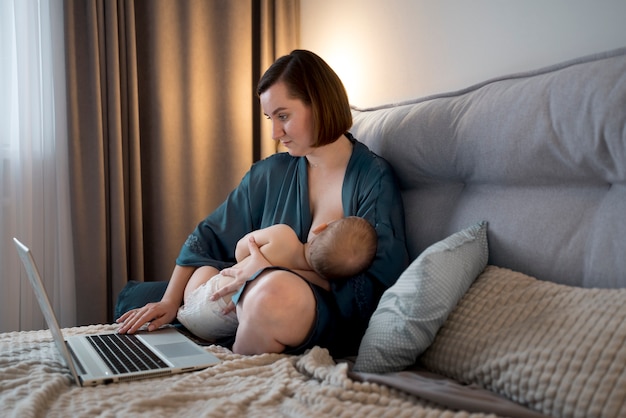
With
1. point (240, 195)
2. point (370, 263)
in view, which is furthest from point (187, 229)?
point (370, 263)

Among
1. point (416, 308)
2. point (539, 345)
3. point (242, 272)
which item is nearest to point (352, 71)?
point (242, 272)

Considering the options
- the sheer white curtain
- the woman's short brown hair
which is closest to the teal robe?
the woman's short brown hair

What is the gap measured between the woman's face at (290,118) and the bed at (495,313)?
425 mm

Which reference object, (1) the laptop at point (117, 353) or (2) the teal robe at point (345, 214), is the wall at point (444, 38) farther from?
(1) the laptop at point (117, 353)

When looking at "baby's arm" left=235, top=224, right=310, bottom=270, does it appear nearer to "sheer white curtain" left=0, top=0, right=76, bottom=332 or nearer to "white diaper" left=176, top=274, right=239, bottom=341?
"white diaper" left=176, top=274, right=239, bottom=341

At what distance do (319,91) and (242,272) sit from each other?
597mm

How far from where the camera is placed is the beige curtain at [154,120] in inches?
102

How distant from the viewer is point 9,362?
1378 mm

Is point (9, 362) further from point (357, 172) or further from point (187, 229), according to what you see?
point (187, 229)

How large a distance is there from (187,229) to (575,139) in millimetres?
1922

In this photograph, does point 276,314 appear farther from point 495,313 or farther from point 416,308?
point 495,313

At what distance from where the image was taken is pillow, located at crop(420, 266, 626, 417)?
1008 mm

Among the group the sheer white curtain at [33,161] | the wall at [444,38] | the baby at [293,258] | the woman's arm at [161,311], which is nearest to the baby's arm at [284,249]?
the baby at [293,258]

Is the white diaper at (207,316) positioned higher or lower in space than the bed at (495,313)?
lower
